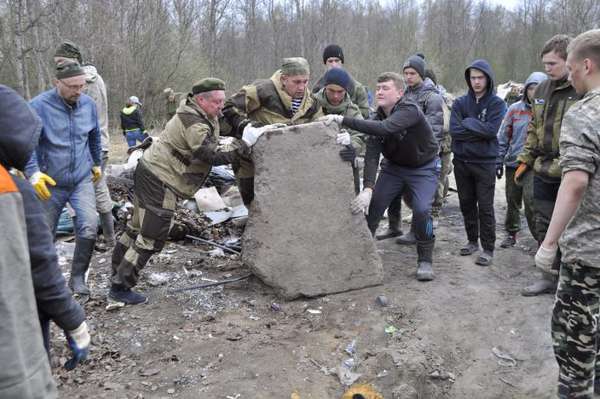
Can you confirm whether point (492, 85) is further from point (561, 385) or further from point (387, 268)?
point (561, 385)

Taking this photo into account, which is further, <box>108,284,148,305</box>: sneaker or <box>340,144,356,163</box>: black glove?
<box>340,144,356,163</box>: black glove

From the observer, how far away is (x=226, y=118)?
4.69 m

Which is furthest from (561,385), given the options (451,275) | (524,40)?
(524,40)

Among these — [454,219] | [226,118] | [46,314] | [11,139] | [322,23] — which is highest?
[322,23]

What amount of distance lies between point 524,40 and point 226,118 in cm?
3330

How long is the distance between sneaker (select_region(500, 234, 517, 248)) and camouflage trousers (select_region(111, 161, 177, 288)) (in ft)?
11.6

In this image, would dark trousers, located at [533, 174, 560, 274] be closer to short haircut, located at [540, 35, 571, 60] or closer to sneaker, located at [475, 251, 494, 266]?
sneaker, located at [475, 251, 494, 266]

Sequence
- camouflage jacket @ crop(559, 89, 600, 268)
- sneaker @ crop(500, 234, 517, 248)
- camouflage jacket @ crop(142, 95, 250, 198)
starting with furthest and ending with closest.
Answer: sneaker @ crop(500, 234, 517, 248), camouflage jacket @ crop(142, 95, 250, 198), camouflage jacket @ crop(559, 89, 600, 268)

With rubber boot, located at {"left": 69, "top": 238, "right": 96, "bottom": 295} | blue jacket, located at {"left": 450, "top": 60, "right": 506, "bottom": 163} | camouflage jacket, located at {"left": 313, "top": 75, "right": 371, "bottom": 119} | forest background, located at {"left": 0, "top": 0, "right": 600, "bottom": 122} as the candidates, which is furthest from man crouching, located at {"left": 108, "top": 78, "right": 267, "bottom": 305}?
forest background, located at {"left": 0, "top": 0, "right": 600, "bottom": 122}

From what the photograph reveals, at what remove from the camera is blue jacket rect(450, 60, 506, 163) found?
473 cm

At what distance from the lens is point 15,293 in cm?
159

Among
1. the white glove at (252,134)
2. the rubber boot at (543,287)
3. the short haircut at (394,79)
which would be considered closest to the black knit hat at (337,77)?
the short haircut at (394,79)

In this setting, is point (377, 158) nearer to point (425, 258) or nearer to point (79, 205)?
point (425, 258)

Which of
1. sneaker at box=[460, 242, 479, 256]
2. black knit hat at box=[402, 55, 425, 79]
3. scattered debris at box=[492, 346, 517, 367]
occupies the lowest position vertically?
scattered debris at box=[492, 346, 517, 367]
